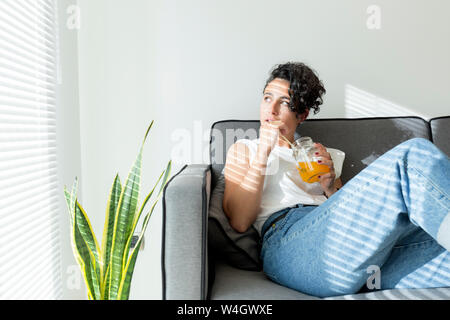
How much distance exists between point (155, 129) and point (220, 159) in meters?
0.43

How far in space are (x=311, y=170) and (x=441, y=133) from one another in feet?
2.22

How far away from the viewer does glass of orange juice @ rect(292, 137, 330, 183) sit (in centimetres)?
118

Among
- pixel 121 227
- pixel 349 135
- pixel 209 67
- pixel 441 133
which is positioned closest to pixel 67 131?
pixel 121 227

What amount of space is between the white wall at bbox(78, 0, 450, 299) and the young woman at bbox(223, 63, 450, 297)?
566 mm

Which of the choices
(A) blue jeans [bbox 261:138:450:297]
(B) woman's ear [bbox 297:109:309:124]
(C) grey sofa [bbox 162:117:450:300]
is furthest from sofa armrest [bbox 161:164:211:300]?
(B) woman's ear [bbox 297:109:309:124]

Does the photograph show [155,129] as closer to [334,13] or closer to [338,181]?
[338,181]

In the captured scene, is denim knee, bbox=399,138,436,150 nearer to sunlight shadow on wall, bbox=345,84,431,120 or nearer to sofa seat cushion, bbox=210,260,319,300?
sofa seat cushion, bbox=210,260,319,300

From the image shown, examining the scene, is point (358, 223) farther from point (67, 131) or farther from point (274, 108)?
point (67, 131)

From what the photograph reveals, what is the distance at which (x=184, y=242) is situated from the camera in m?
0.83

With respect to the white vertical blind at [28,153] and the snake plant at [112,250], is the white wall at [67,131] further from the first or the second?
the snake plant at [112,250]

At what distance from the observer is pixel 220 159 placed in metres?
1.41

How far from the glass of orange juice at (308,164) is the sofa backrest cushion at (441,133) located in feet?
1.94

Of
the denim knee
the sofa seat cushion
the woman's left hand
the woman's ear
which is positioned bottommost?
the sofa seat cushion
